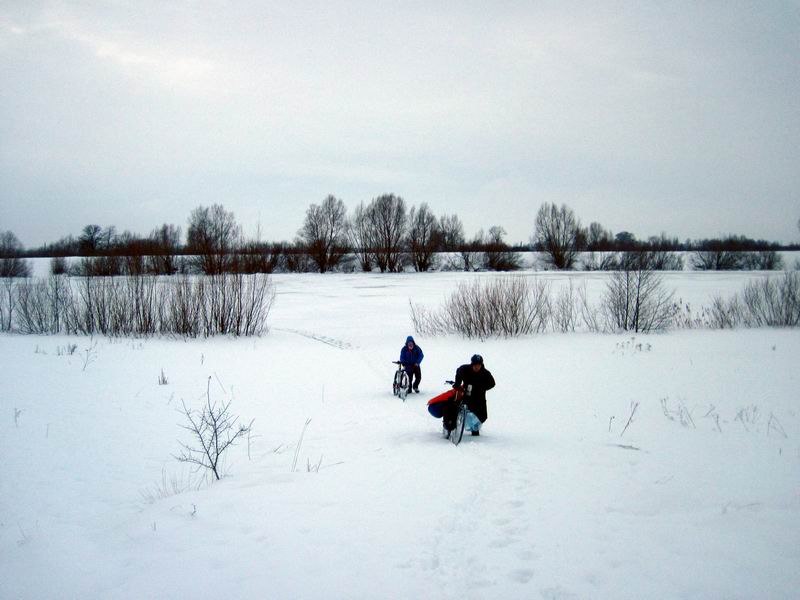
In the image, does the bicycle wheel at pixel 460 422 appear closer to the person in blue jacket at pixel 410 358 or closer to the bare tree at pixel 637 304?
the person in blue jacket at pixel 410 358

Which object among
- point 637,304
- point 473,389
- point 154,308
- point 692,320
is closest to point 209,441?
point 473,389

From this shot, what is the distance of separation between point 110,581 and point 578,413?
26.8 ft

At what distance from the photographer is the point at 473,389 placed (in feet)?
22.2

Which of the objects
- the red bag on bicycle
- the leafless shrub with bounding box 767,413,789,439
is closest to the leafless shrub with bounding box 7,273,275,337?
the red bag on bicycle

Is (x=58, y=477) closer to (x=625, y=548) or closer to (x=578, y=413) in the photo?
(x=625, y=548)

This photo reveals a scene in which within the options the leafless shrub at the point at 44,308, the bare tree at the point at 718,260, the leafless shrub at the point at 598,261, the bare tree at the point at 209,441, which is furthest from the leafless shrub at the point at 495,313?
the bare tree at the point at 718,260

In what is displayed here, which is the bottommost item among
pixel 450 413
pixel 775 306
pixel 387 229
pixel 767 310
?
pixel 450 413

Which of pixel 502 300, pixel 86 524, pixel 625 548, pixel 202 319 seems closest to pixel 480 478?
pixel 625 548

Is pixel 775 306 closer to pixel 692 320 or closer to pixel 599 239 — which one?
pixel 692 320

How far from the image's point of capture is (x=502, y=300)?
1983 centimetres

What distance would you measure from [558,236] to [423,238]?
65.5 ft

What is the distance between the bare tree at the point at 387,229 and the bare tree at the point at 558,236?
2070 cm

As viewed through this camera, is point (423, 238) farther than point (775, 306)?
Yes

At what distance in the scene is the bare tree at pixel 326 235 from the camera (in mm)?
60312
